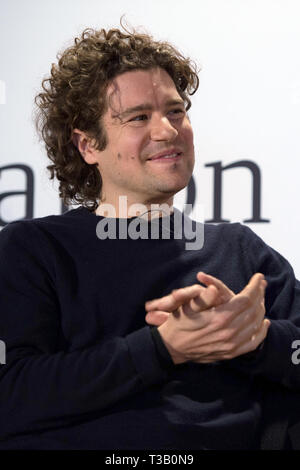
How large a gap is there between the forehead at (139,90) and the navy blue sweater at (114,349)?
27 centimetres

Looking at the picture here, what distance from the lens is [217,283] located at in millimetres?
958

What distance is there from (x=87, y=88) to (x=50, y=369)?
2.25ft

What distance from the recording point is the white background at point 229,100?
1732 mm

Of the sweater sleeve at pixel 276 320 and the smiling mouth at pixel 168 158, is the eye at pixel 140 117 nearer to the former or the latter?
the smiling mouth at pixel 168 158

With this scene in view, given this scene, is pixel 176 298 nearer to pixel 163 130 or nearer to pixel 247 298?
pixel 247 298

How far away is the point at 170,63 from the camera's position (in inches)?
54.7

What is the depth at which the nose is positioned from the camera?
4.13 ft

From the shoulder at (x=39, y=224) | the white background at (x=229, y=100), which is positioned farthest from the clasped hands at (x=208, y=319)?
the white background at (x=229, y=100)

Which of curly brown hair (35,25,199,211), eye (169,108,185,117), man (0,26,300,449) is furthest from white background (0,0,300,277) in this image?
eye (169,108,185,117)

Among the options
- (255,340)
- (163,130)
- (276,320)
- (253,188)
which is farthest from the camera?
(253,188)

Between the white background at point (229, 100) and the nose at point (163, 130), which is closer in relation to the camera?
the nose at point (163, 130)

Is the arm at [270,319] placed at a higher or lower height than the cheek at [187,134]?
lower

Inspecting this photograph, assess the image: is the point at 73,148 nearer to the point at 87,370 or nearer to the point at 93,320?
the point at 93,320


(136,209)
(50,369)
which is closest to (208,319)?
(50,369)
